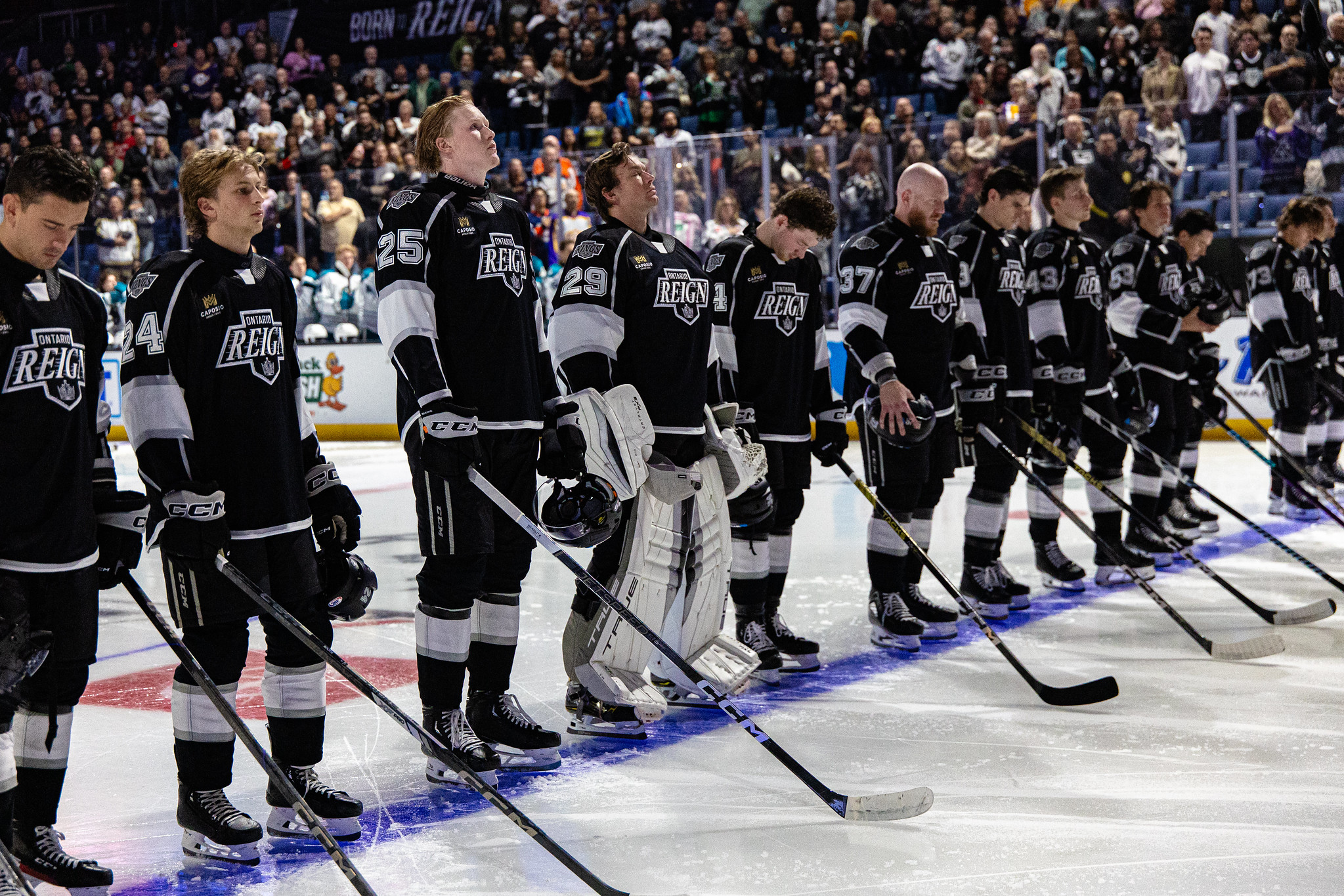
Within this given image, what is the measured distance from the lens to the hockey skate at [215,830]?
2688 millimetres

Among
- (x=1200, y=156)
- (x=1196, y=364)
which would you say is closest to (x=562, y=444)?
(x=1196, y=364)

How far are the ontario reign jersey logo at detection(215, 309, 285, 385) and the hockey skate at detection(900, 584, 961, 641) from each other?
97.2 inches

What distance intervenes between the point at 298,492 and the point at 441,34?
14763mm

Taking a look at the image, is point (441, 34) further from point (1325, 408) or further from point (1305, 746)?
point (1305, 746)

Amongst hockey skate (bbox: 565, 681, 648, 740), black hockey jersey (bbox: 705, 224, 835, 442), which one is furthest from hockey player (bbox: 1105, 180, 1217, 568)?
hockey skate (bbox: 565, 681, 648, 740)

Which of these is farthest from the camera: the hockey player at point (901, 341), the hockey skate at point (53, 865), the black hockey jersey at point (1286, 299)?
the black hockey jersey at point (1286, 299)

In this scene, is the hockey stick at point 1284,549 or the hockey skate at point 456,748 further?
the hockey stick at point 1284,549

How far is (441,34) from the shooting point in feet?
54.3

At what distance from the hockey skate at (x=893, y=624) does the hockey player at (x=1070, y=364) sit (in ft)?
3.28

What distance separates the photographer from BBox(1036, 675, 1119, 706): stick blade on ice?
3645 mm

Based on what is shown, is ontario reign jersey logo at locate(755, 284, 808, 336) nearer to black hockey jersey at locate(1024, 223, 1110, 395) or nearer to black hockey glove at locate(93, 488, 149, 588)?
black hockey jersey at locate(1024, 223, 1110, 395)

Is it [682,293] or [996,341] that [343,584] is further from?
[996,341]

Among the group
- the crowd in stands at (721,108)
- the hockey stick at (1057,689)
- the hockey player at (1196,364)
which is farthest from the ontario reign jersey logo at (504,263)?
the crowd in stands at (721,108)

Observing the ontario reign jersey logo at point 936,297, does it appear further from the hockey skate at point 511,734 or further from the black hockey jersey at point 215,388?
the black hockey jersey at point 215,388
